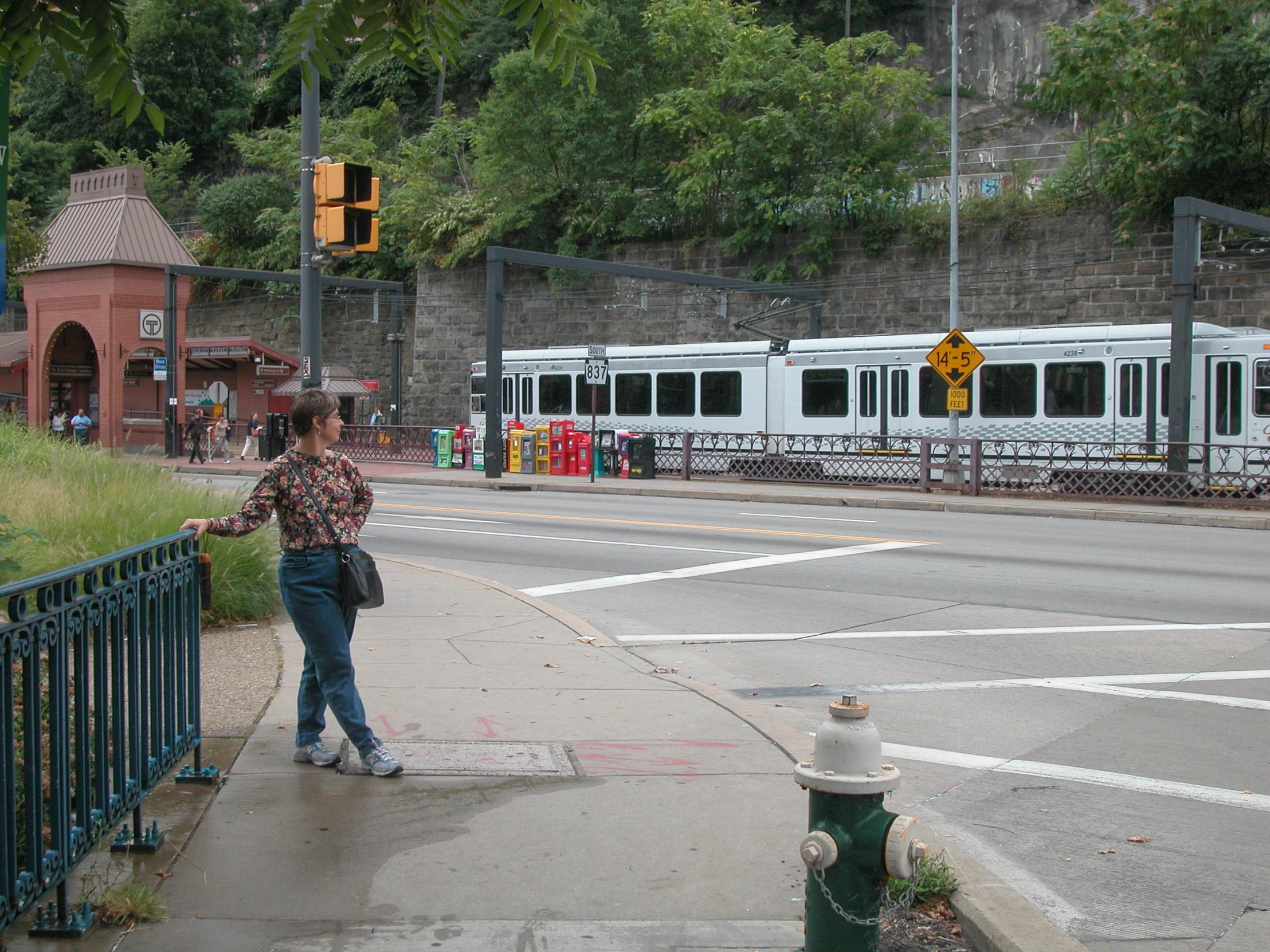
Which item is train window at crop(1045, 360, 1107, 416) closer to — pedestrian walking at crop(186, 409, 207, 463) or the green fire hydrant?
the green fire hydrant

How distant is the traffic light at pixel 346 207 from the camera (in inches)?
461

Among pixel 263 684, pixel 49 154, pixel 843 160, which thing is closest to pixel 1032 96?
pixel 843 160

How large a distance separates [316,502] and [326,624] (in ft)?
1.90

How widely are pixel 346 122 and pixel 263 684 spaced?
5564 cm

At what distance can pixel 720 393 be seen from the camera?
31.6m

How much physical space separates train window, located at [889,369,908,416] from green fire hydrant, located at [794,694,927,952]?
2499cm

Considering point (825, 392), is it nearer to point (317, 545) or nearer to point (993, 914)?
point (317, 545)

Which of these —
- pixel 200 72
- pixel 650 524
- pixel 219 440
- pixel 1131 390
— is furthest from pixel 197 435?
pixel 200 72

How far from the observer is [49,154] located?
6034cm

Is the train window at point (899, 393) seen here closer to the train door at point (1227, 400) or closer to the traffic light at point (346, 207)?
the train door at point (1227, 400)

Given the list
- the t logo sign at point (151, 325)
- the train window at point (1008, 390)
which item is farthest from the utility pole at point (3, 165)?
the t logo sign at point (151, 325)

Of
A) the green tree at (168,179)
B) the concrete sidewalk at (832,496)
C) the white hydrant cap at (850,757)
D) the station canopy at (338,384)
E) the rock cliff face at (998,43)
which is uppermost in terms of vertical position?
the rock cliff face at (998,43)

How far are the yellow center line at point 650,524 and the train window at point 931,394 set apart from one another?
33.4ft

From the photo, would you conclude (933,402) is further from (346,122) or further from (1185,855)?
(346,122)
